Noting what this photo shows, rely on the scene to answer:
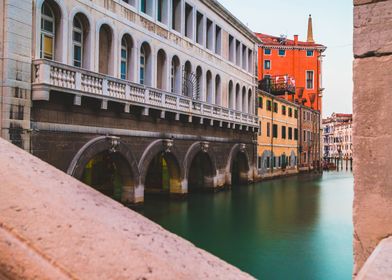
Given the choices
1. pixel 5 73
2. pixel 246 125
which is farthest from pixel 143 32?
pixel 246 125

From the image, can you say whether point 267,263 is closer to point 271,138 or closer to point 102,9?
point 102,9

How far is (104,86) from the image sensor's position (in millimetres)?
11695

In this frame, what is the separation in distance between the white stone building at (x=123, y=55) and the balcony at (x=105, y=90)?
3 cm

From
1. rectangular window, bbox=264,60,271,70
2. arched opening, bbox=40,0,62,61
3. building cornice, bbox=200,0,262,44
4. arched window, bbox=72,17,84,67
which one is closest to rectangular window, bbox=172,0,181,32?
building cornice, bbox=200,0,262,44

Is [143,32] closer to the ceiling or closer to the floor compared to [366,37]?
closer to the ceiling

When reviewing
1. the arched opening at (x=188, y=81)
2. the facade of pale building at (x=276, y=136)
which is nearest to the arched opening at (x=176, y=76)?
the arched opening at (x=188, y=81)

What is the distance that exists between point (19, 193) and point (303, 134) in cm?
4052

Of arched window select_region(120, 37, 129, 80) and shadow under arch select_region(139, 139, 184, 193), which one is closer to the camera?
arched window select_region(120, 37, 129, 80)

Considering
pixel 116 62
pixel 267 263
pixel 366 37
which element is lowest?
pixel 267 263

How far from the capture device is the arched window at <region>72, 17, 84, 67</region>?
11.7 m

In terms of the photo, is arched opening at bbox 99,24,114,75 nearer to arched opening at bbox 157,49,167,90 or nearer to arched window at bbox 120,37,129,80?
arched window at bbox 120,37,129,80

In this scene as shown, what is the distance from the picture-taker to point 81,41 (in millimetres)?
11969

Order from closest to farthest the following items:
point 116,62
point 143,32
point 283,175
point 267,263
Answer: point 267,263, point 116,62, point 143,32, point 283,175

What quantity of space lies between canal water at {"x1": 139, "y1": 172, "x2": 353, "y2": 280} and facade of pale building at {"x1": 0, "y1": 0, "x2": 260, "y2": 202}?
186cm
